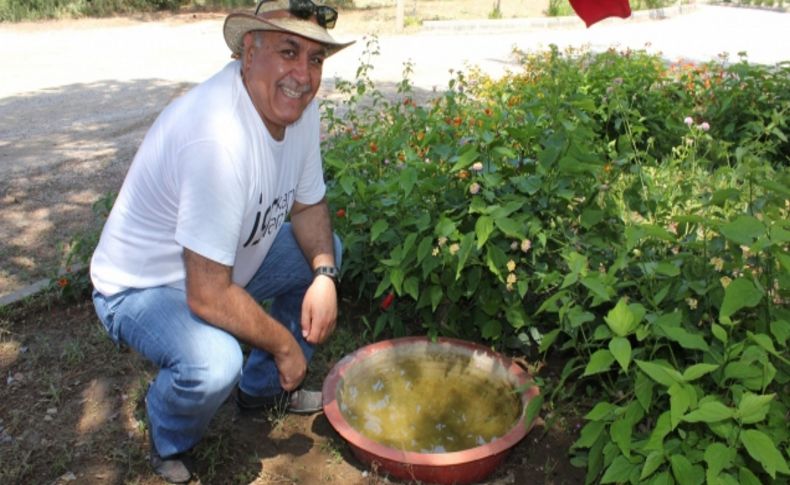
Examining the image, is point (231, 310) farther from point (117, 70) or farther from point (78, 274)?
point (117, 70)

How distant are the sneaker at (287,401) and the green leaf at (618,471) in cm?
123

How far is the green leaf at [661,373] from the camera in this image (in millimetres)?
1786

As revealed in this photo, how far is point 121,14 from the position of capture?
15781 millimetres

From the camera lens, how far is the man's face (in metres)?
2.20

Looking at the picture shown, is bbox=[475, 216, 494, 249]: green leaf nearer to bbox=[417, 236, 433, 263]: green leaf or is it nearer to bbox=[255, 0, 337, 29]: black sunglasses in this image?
bbox=[417, 236, 433, 263]: green leaf

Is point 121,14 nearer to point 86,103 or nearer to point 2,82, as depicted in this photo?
point 2,82

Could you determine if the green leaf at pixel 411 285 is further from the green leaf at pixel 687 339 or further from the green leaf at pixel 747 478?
the green leaf at pixel 747 478

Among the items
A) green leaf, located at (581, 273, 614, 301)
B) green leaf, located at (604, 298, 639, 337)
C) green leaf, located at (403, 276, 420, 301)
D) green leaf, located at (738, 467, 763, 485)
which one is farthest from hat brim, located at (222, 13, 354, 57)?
green leaf, located at (738, 467, 763, 485)

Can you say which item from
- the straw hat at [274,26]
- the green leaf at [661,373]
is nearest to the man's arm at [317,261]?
the straw hat at [274,26]

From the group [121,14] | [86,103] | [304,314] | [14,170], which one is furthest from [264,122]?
[121,14]

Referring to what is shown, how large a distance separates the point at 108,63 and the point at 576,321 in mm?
10300

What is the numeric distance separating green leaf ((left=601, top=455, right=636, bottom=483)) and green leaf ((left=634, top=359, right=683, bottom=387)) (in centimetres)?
28

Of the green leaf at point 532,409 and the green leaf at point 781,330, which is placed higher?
the green leaf at point 781,330

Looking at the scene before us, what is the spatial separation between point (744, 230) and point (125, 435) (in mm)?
2176
